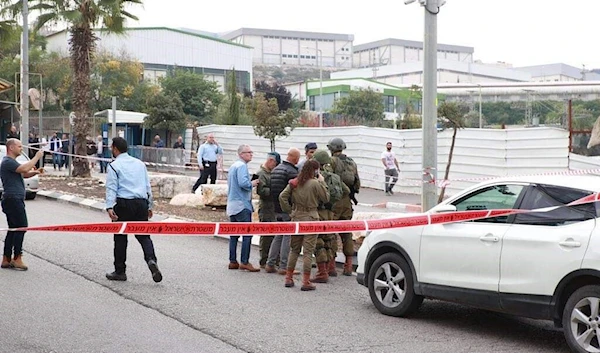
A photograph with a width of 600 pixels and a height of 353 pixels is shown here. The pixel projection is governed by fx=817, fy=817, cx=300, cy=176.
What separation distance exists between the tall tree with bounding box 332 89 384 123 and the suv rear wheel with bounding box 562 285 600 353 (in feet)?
196

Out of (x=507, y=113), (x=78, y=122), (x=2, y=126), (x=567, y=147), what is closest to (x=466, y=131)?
(x=567, y=147)

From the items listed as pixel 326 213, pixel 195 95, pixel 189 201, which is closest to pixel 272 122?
pixel 189 201

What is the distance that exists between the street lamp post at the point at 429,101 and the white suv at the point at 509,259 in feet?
14.9

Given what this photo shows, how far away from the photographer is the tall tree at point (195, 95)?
6054 centimetres

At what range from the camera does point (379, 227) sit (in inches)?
335

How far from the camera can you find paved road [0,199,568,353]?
704cm

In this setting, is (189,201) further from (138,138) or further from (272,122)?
(138,138)

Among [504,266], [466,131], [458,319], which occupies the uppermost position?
[466,131]

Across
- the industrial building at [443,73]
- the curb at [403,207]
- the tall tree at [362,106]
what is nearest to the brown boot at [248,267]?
the curb at [403,207]

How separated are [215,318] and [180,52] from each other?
83.7 metres

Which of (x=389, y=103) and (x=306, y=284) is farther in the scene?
(x=389, y=103)

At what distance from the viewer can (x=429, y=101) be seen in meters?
13.1

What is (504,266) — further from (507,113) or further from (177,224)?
(507,113)

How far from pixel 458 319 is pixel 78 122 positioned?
22.9 metres
